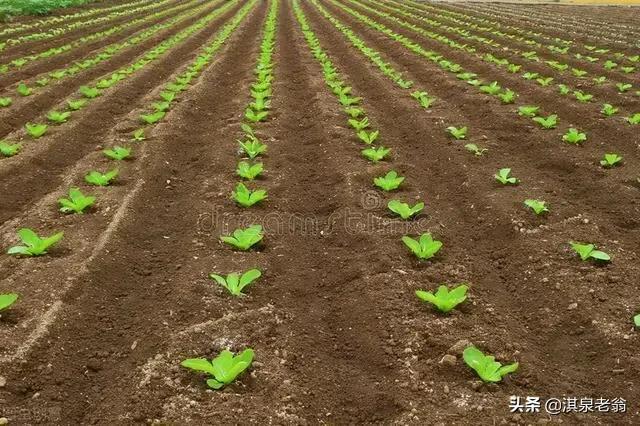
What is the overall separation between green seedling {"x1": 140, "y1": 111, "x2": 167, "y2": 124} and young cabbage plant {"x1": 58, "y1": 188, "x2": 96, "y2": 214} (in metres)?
2.62

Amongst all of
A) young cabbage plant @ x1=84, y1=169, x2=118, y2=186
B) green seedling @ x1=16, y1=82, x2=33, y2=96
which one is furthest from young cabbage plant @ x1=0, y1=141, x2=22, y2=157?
green seedling @ x1=16, y1=82, x2=33, y2=96

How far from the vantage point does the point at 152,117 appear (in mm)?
6832

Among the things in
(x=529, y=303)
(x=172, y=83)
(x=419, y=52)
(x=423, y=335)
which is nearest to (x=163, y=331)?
(x=423, y=335)

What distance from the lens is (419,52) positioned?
39.3ft

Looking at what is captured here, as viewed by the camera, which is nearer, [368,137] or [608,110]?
[368,137]

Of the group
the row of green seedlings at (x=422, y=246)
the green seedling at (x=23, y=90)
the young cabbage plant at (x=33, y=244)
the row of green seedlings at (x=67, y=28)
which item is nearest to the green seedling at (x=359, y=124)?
the row of green seedlings at (x=422, y=246)

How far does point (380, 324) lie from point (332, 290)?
0.53 m

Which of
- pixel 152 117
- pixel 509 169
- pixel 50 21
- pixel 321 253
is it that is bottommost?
pixel 321 253

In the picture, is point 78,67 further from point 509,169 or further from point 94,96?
point 509,169

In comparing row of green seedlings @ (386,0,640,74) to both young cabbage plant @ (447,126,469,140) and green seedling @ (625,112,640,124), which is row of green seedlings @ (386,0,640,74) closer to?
green seedling @ (625,112,640,124)

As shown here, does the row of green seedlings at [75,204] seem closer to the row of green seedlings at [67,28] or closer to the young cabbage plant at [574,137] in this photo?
the young cabbage plant at [574,137]

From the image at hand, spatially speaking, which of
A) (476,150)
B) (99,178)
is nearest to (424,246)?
(476,150)

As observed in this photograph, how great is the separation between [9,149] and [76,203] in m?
1.98

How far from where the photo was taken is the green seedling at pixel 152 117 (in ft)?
22.4
